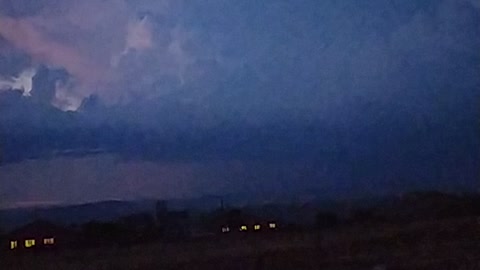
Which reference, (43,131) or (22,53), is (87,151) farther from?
(22,53)

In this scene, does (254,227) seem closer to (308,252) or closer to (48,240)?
(308,252)

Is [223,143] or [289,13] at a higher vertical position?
[289,13]

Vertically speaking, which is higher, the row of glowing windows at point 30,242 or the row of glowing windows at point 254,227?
the row of glowing windows at point 30,242

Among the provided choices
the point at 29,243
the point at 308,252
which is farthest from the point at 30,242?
the point at 308,252

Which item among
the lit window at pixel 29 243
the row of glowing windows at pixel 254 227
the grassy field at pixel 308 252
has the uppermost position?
the lit window at pixel 29 243

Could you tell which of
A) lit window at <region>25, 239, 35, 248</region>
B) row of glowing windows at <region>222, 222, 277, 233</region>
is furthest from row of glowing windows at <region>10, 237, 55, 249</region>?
row of glowing windows at <region>222, 222, 277, 233</region>

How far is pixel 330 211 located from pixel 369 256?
16cm

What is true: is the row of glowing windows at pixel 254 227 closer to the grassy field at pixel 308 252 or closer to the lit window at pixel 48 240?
the grassy field at pixel 308 252

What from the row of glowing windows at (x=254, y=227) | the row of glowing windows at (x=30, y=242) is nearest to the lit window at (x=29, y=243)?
the row of glowing windows at (x=30, y=242)

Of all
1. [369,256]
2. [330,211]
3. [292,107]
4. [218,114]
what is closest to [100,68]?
[218,114]

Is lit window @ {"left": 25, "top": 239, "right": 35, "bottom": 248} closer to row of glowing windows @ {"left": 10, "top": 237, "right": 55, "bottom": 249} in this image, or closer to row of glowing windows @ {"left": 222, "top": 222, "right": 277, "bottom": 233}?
row of glowing windows @ {"left": 10, "top": 237, "right": 55, "bottom": 249}

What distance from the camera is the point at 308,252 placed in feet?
8.05

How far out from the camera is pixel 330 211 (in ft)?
8.05

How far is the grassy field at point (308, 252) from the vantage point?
93.7 inches
